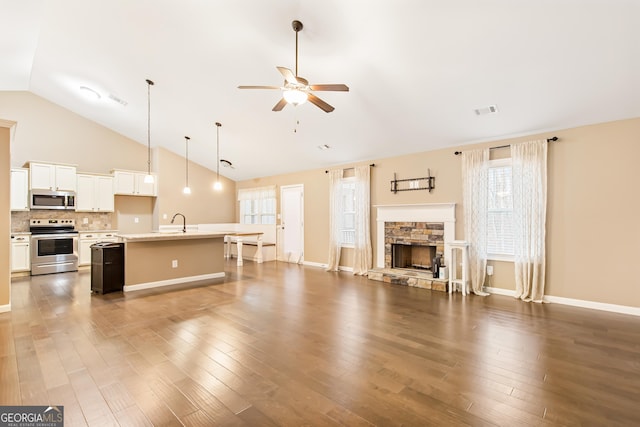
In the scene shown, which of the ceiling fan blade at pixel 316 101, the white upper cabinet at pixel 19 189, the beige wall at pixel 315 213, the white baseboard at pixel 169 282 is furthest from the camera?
the beige wall at pixel 315 213

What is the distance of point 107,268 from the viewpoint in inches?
191

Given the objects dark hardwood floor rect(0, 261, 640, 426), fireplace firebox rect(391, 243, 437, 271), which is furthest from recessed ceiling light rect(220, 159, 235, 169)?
fireplace firebox rect(391, 243, 437, 271)

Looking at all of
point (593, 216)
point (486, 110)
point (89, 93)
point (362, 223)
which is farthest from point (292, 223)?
point (593, 216)

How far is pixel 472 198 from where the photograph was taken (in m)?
4.99

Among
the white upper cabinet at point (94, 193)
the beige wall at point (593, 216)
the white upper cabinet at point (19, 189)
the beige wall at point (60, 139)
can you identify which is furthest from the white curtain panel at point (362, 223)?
the white upper cabinet at point (19, 189)

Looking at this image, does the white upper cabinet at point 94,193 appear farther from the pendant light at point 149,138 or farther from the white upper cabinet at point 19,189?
the pendant light at point 149,138

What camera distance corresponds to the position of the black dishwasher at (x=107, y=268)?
4.80 m

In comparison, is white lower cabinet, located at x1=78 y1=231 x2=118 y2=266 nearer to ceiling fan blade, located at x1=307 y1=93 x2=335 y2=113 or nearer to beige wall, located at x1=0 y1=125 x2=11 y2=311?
beige wall, located at x1=0 y1=125 x2=11 y2=311

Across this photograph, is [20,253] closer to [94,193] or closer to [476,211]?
[94,193]

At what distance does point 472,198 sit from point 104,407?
5.20 meters

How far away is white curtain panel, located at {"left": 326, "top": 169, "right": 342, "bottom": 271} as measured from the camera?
6926 mm

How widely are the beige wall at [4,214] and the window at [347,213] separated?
5505mm

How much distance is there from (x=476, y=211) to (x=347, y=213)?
2801 millimetres

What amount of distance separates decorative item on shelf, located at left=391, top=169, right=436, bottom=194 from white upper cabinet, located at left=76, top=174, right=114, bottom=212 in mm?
6828
